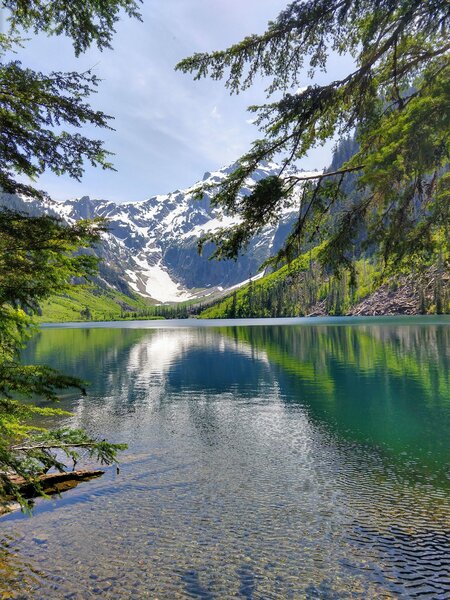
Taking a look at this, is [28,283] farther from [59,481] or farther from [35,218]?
[59,481]

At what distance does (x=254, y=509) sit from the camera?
1736 centimetres

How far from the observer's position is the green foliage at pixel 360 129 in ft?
30.5

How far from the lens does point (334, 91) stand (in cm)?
1027

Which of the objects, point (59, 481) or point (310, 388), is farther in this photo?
point (310, 388)

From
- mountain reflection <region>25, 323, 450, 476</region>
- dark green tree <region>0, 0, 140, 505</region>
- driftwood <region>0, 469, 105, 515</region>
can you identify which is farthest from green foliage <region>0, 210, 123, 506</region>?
mountain reflection <region>25, 323, 450, 476</region>

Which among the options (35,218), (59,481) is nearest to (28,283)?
(35,218)

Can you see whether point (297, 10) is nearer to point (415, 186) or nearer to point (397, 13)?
point (397, 13)

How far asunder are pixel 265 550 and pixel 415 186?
13.1 meters

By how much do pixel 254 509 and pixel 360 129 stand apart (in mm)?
15615

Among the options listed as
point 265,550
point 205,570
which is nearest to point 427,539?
point 265,550

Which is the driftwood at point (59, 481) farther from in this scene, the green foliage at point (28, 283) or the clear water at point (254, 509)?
the green foliage at point (28, 283)

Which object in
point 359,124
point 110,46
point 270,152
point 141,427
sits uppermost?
point 110,46

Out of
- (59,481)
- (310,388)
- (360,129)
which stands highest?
(360,129)

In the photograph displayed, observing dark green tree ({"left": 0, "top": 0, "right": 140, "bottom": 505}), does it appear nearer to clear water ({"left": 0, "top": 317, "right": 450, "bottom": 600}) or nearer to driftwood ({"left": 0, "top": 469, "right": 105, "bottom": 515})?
clear water ({"left": 0, "top": 317, "right": 450, "bottom": 600})
